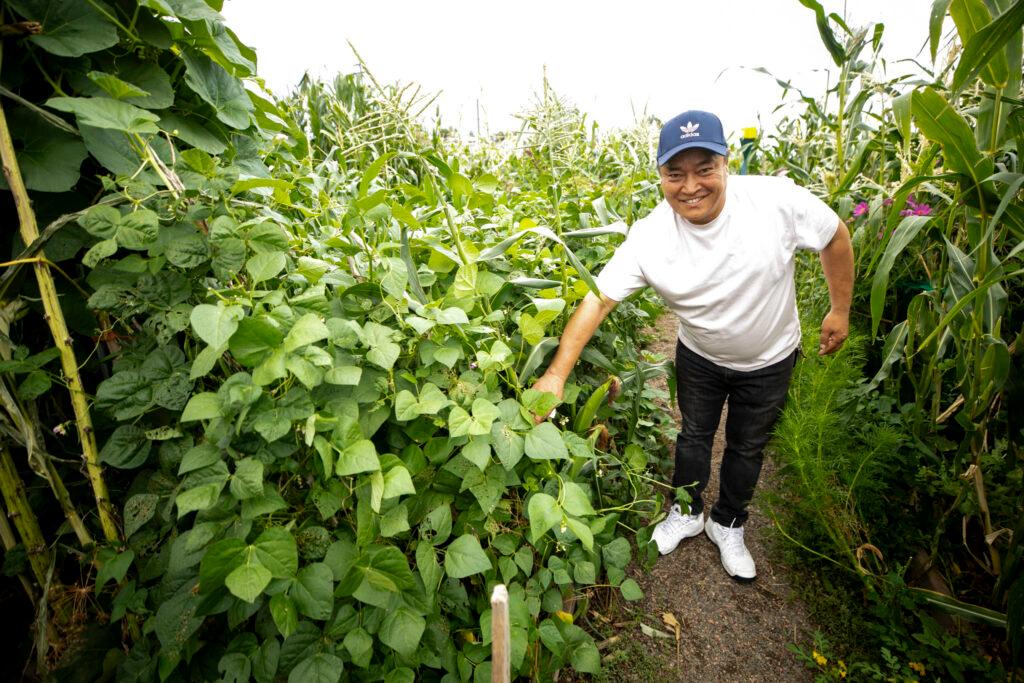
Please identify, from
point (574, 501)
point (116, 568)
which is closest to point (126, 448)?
point (116, 568)

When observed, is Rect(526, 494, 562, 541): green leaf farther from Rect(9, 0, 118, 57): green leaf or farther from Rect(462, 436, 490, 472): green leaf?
Rect(9, 0, 118, 57): green leaf

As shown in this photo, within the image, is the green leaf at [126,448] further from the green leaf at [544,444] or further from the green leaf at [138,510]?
the green leaf at [544,444]

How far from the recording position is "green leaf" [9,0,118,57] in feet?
3.25

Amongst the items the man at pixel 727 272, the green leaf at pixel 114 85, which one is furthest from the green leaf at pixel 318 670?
the green leaf at pixel 114 85

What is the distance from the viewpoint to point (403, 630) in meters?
0.98

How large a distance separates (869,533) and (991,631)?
421 millimetres

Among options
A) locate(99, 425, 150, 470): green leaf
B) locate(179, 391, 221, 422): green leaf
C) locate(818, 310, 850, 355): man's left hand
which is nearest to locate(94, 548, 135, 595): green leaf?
locate(99, 425, 150, 470): green leaf

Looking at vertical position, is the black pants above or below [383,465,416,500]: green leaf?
below

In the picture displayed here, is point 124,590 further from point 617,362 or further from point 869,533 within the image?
point 869,533

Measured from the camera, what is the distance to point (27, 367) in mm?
1031

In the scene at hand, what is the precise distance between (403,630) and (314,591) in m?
0.20

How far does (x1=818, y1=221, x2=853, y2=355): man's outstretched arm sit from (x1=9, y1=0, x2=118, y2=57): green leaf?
2.12 meters

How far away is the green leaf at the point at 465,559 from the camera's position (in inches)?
41.4

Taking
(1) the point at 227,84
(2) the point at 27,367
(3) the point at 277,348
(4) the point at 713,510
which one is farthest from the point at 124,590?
(4) the point at 713,510
